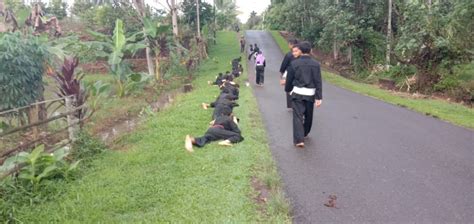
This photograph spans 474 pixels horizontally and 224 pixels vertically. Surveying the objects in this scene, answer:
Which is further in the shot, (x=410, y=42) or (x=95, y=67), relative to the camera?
(x=95, y=67)

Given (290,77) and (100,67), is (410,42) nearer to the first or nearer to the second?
(290,77)

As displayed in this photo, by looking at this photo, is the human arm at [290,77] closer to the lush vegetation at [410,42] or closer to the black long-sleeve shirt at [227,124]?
the black long-sleeve shirt at [227,124]

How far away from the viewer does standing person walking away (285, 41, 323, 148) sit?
701cm

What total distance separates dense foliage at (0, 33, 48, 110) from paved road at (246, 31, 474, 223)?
4815 mm

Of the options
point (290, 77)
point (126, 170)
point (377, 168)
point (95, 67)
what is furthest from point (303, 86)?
point (95, 67)

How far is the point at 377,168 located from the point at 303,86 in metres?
1.81

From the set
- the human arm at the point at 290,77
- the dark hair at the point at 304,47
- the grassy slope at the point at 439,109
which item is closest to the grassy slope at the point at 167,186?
the human arm at the point at 290,77

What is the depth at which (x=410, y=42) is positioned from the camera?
17.0 meters

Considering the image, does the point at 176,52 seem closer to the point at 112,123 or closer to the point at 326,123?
the point at 112,123

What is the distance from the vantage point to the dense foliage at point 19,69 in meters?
8.04

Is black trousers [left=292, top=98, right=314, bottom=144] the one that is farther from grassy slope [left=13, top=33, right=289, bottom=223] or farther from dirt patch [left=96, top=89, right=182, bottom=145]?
dirt patch [left=96, top=89, right=182, bottom=145]

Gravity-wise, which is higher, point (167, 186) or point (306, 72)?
point (306, 72)

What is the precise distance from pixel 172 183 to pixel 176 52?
1922cm

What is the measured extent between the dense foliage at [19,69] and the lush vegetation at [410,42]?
1285 centimetres
